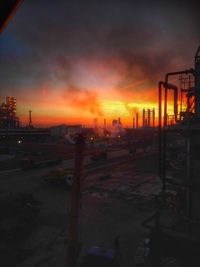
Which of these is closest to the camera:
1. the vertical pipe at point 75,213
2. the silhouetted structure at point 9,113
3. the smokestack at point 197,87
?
the vertical pipe at point 75,213

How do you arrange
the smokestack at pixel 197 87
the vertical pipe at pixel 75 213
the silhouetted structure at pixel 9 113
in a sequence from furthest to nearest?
the silhouetted structure at pixel 9 113
the smokestack at pixel 197 87
the vertical pipe at pixel 75 213

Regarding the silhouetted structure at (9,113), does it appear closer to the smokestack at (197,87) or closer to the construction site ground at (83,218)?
the construction site ground at (83,218)

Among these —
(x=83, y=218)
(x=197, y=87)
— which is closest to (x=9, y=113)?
(x=83, y=218)

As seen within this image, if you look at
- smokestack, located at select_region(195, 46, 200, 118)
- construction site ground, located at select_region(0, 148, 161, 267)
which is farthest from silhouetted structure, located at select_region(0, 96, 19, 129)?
smokestack, located at select_region(195, 46, 200, 118)

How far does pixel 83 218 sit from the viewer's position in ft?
59.2

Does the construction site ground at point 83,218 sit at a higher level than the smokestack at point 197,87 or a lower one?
lower

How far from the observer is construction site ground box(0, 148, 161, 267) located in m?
13.1

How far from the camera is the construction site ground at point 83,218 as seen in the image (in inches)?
514

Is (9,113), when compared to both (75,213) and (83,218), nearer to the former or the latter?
(83,218)

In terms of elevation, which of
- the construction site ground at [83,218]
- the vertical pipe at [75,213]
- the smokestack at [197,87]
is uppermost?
the smokestack at [197,87]

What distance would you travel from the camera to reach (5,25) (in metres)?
3.12

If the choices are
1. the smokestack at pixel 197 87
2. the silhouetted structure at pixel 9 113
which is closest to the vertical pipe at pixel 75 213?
the smokestack at pixel 197 87

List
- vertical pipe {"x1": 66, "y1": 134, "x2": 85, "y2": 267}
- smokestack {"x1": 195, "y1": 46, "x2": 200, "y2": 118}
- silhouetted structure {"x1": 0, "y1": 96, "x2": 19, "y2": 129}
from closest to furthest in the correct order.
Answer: vertical pipe {"x1": 66, "y1": 134, "x2": 85, "y2": 267} → smokestack {"x1": 195, "y1": 46, "x2": 200, "y2": 118} → silhouetted structure {"x1": 0, "y1": 96, "x2": 19, "y2": 129}

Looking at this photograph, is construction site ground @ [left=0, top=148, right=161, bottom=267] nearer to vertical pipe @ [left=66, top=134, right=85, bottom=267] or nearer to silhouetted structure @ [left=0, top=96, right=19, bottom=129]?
vertical pipe @ [left=66, top=134, right=85, bottom=267]
